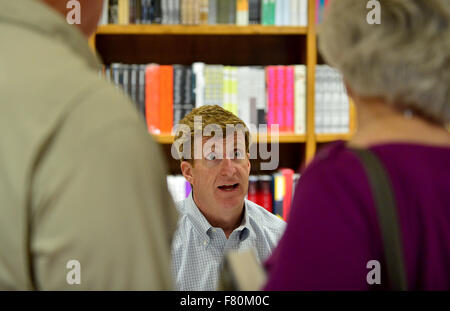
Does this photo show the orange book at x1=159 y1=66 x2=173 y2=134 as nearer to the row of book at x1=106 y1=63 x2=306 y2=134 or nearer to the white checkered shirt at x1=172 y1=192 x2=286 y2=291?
the row of book at x1=106 y1=63 x2=306 y2=134

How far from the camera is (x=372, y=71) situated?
73cm

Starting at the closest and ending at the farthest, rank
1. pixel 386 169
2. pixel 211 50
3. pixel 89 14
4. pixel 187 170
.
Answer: pixel 386 169, pixel 89 14, pixel 187 170, pixel 211 50

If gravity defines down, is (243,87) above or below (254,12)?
below

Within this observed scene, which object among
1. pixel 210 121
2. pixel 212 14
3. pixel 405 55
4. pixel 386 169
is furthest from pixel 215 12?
pixel 386 169

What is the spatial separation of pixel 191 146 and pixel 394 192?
5.14 ft

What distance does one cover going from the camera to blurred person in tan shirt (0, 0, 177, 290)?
1.81 feet

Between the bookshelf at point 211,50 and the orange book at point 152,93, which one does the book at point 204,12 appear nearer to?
the bookshelf at point 211,50

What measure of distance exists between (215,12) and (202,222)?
98 cm

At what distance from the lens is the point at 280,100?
243cm

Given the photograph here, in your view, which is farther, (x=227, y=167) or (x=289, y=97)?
(x=289, y=97)

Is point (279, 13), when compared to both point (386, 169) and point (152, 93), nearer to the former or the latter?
point (152, 93)

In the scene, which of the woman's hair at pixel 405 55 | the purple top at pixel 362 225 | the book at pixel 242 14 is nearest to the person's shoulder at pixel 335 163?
the purple top at pixel 362 225

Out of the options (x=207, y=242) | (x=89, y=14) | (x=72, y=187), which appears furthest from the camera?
(x=207, y=242)
